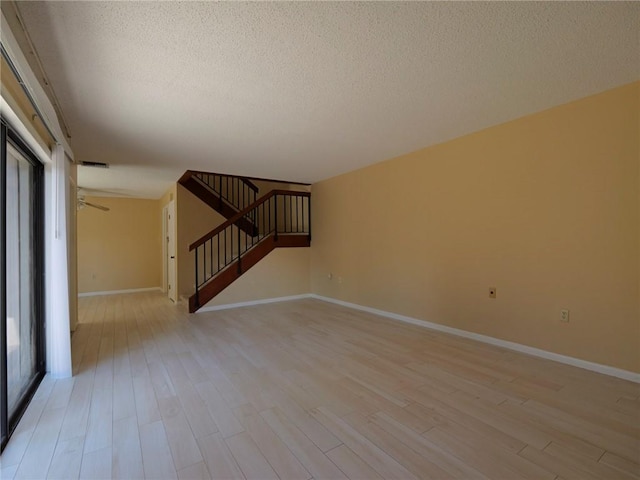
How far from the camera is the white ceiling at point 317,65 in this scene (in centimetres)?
161

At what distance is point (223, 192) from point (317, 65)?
5418mm

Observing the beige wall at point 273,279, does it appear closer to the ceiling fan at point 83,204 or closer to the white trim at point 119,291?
the white trim at point 119,291

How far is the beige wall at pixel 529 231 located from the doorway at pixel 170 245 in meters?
3.94

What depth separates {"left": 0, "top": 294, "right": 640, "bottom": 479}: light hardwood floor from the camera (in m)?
1.55

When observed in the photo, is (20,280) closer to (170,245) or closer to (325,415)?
(325,415)

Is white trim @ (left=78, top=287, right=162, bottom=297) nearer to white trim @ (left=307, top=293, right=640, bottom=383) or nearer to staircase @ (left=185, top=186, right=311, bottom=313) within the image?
staircase @ (left=185, top=186, right=311, bottom=313)

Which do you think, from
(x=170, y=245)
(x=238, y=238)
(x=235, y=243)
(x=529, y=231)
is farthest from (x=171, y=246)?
(x=529, y=231)

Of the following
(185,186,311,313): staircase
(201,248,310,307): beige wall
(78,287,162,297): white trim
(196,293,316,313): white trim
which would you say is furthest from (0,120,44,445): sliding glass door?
(78,287,162,297): white trim

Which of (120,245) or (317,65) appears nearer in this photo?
(317,65)

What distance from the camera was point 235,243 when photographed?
21.5 ft

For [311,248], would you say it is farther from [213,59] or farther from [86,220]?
[86,220]

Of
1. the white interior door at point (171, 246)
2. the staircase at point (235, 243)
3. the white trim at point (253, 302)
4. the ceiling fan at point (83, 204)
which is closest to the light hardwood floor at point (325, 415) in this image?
the white trim at point (253, 302)

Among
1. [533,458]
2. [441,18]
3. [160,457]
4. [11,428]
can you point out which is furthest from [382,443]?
[441,18]

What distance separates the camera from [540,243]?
292 centimetres
